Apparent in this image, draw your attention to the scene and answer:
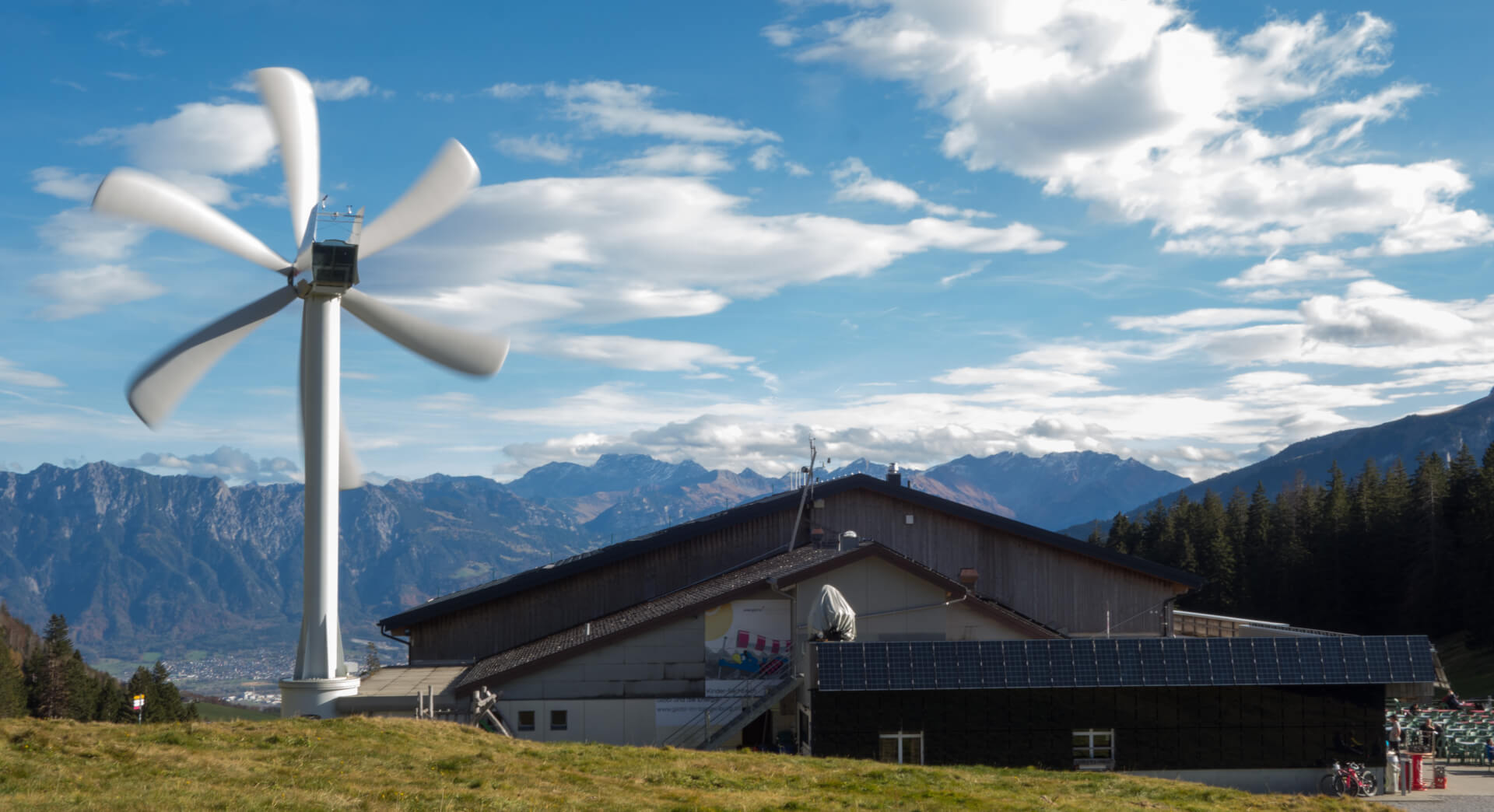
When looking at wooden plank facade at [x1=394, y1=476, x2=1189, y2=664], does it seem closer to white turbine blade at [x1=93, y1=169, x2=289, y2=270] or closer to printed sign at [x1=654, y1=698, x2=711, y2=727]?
printed sign at [x1=654, y1=698, x2=711, y2=727]

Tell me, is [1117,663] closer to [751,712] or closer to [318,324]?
[751,712]

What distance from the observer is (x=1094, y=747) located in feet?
94.2

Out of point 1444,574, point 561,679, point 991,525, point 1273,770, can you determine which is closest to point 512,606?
point 561,679

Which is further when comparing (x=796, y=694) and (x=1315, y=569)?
(x=1315, y=569)

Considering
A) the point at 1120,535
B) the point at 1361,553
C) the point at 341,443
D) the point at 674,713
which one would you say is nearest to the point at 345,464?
the point at 341,443

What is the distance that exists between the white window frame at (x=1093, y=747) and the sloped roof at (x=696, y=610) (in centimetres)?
626

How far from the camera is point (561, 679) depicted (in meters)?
33.1

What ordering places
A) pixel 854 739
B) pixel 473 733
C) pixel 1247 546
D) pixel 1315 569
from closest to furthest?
pixel 473 733, pixel 854 739, pixel 1315 569, pixel 1247 546

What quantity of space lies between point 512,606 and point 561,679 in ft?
28.1

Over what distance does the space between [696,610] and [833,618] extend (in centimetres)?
556

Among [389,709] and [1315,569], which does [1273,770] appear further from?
[1315,569]

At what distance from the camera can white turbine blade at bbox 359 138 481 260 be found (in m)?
29.7

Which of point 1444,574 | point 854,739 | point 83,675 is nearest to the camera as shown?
point 854,739

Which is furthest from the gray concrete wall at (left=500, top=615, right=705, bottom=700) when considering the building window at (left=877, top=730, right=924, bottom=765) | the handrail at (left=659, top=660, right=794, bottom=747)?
the building window at (left=877, top=730, right=924, bottom=765)
